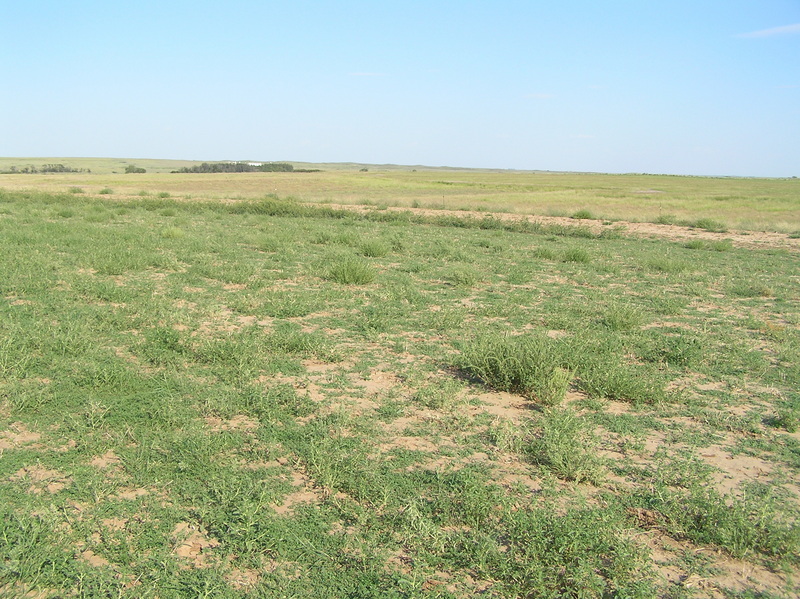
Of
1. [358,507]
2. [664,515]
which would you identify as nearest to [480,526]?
[358,507]

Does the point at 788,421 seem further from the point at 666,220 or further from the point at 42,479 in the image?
the point at 666,220

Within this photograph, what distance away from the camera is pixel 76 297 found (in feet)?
26.7

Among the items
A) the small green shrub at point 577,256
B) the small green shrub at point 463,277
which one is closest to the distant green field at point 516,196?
the small green shrub at point 577,256

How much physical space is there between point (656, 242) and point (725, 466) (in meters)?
15.0

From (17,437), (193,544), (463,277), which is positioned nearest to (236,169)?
(463,277)

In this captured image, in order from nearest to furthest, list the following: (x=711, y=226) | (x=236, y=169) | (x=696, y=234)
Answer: (x=696, y=234) < (x=711, y=226) < (x=236, y=169)

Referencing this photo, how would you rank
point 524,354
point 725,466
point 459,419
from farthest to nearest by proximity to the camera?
point 524,354 → point 459,419 → point 725,466

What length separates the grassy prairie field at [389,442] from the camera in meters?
2.92

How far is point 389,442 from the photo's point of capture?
4.26 meters

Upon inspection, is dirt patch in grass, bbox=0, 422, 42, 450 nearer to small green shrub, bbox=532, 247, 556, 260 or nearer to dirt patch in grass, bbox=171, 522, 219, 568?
dirt patch in grass, bbox=171, 522, 219, 568

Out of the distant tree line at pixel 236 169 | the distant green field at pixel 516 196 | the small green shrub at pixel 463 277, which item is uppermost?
the distant tree line at pixel 236 169

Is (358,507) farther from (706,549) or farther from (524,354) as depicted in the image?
(524,354)

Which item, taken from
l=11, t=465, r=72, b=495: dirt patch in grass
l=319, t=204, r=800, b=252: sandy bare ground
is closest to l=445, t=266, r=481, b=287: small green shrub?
l=11, t=465, r=72, b=495: dirt patch in grass

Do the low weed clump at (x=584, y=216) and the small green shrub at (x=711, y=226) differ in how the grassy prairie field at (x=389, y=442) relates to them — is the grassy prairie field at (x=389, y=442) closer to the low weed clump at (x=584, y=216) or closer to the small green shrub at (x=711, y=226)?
the small green shrub at (x=711, y=226)
